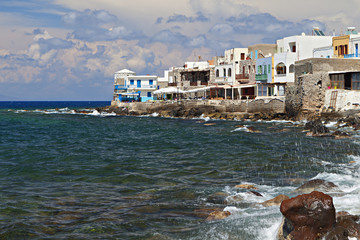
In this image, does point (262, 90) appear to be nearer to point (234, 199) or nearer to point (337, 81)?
point (337, 81)

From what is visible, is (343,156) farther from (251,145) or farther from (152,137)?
(152,137)

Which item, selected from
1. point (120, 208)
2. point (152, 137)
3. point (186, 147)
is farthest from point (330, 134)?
point (120, 208)

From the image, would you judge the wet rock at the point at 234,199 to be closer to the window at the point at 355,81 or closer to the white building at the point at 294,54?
the window at the point at 355,81

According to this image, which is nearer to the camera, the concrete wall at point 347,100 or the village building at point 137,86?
the concrete wall at point 347,100

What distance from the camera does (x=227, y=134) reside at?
114ft

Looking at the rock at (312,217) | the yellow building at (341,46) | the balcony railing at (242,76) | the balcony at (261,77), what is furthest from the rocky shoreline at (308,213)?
the balcony railing at (242,76)

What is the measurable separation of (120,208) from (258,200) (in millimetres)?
4519

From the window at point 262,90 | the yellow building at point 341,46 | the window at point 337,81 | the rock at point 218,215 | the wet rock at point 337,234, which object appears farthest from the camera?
the window at point 262,90

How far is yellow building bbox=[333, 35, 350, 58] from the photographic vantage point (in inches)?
2104

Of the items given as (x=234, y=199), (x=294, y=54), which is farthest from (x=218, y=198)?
(x=294, y=54)

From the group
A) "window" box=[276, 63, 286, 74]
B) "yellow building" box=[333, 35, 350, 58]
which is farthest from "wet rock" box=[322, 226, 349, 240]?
"window" box=[276, 63, 286, 74]

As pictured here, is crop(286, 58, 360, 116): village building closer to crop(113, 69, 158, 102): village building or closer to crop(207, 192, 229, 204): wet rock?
crop(207, 192, 229, 204): wet rock

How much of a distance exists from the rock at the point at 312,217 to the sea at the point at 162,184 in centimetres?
118

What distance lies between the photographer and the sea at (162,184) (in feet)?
35.2
